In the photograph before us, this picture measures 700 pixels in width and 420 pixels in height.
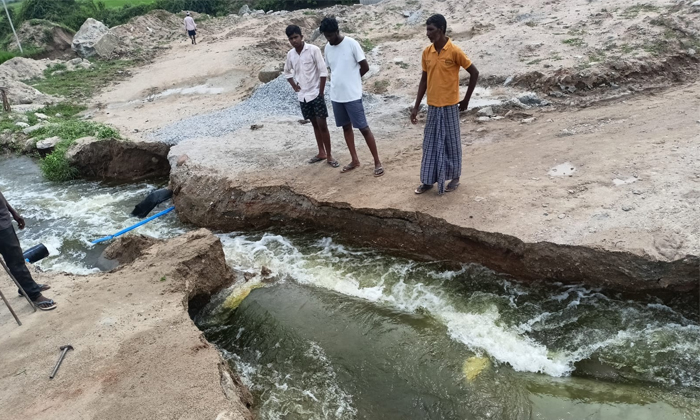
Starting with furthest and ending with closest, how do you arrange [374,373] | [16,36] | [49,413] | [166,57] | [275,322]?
[16,36] < [166,57] < [275,322] < [374,373] < [49,413]

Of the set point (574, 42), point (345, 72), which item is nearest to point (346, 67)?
point (345, 72)

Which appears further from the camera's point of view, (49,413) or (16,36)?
(16,36)

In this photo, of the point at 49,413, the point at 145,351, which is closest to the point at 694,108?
the point at 145,351

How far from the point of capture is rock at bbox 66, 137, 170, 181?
27.0 feet

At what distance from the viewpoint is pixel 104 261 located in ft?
17.6

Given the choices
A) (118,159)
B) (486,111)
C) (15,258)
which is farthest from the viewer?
(118,159)

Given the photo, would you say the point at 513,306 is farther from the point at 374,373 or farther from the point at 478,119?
the point at 478,119

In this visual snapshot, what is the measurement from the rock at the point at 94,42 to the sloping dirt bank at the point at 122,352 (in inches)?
662

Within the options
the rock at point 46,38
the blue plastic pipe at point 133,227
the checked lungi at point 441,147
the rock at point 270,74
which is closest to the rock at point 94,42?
the rock at point 46,38

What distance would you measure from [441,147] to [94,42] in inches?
752

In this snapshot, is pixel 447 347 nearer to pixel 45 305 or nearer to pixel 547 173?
pixel 547 173

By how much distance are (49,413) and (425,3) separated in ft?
49.7

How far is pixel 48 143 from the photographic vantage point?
9086 mm

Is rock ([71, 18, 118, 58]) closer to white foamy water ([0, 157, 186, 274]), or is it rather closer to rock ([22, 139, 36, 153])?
rock ([22, 139, 36, 153])
